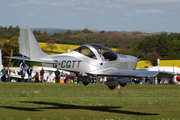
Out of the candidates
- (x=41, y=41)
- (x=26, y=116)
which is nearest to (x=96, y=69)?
(x=26, y=116)

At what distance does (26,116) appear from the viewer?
14.5 metres

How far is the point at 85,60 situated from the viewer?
15.9m

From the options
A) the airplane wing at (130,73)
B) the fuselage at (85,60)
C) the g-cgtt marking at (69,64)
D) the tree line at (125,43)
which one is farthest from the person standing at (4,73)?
the tree line at (125,43)

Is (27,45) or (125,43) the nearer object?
(27,45)

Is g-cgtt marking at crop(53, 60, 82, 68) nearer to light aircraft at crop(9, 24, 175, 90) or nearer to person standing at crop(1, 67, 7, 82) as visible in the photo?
light aircraft at crop(9, 24, 175, 90)

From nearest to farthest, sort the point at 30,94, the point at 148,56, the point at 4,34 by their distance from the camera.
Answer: the point at 30,94 → the point at 148,56 → the point at 4,34

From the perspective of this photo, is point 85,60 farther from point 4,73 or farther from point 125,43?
point 125,43

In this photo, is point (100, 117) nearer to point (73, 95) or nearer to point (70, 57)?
point (70, 57)

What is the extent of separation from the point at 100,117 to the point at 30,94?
1164 cm

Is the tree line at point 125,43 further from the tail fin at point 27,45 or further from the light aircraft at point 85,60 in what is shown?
the tail fin at point 27,45

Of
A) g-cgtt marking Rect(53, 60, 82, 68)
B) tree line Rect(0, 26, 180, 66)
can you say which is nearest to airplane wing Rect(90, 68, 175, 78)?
g-cgtt marking Rect(53, 60, 82, 68)

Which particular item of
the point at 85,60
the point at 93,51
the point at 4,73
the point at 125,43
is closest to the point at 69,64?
the point at 85,60

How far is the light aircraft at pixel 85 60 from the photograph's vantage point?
47.7 ft

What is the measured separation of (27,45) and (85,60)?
2.99m
